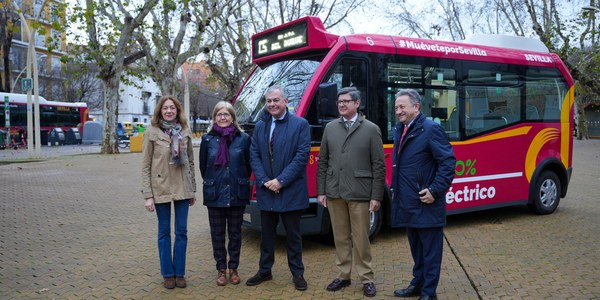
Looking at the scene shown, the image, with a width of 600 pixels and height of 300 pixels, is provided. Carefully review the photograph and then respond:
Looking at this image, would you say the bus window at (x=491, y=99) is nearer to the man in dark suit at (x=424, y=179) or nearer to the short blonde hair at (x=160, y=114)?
the man in dark suit at (x=424, y=179)

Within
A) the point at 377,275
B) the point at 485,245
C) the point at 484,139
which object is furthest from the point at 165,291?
the point at 484,139

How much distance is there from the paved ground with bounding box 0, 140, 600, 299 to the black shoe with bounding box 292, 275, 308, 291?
0.19 ft

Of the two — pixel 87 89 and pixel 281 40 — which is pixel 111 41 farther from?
pixel 87 89

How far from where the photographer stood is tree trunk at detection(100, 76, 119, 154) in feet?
71.7

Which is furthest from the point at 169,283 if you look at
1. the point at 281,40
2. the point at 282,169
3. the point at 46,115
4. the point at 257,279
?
the point at 46,115

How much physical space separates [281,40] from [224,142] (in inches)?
90.6

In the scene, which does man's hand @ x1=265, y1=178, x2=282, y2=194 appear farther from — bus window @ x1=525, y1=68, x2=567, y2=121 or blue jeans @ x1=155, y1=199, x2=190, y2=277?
bus window @ x1=525, y1=68, x2=567, y2=121

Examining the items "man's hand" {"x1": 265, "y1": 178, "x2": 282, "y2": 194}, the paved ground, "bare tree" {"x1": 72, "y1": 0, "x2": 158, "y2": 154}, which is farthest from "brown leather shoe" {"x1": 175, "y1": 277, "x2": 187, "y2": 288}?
"bare tree" {"x1": 72, "y1": 0, "x2": 158, "y2": 154}

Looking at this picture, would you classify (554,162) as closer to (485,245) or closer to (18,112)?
(485,245)

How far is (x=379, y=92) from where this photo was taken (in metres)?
6.31

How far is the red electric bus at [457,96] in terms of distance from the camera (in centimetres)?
595

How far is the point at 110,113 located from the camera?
22.1 m

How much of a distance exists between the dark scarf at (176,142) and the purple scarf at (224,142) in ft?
1.08

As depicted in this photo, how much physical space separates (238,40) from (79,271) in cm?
2484
